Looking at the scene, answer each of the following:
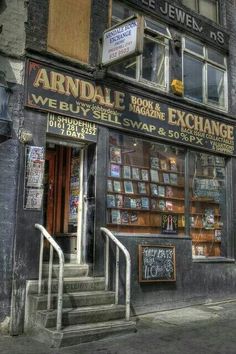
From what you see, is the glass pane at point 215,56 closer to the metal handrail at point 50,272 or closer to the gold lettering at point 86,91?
the gold lettering at point 86,91

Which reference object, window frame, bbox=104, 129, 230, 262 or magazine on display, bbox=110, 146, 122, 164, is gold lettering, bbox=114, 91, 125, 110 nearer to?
window frame, bbox=104, 129, 230, 262

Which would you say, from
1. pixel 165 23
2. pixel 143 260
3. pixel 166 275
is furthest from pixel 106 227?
pixel 165 23

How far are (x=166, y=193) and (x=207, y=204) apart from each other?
1.54 m

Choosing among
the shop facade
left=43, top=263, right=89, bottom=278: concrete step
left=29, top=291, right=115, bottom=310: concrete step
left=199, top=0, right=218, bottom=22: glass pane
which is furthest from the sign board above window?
left=199, top=0, right=218, bottom=22: glass pane

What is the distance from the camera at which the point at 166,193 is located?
1034cm

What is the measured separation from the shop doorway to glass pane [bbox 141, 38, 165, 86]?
99.8 inches

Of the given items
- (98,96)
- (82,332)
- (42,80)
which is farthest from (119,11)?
(82,332)

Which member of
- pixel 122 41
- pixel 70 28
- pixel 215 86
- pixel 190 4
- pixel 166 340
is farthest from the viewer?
pixel 215 86

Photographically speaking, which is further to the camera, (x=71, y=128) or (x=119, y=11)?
(x=119, y=11)

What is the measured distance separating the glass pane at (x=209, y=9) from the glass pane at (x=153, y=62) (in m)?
2.25

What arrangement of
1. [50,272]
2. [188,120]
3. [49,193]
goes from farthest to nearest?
[188,120] → [49,193] → [50,272]

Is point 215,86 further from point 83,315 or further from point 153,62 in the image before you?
point 83,315

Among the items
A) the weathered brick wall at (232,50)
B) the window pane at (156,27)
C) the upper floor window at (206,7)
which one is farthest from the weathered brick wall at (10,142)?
the weathered brick wall at (232,50)

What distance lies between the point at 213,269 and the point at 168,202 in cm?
195
